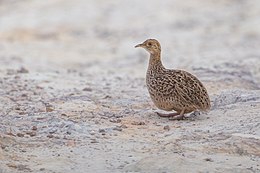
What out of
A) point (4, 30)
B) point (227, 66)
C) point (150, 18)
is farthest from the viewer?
point (150, 18)

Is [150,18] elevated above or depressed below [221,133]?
above

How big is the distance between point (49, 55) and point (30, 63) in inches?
103

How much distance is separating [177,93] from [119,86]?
404 centimetres

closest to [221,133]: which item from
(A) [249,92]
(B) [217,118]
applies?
(B) [217,118]

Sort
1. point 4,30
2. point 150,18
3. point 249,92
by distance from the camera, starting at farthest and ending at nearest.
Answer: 1. point 150,18
2. point 4,30
3. point 249,92

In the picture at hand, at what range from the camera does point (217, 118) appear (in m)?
9.21

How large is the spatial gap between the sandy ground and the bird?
6.5 inches

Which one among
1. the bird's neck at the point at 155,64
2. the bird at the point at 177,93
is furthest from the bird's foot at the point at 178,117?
the bird's neck at the point at 155,64

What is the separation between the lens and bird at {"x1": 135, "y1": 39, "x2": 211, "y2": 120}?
9227 millimetres

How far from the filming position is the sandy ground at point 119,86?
7547 millimetres

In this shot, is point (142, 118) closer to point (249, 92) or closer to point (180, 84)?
point (180, 84)

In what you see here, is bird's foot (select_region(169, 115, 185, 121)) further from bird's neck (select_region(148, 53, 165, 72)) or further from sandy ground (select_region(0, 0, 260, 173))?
bird's neck (select_region(148, 53, 165, 72))

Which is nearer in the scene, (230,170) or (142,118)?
(230,170)

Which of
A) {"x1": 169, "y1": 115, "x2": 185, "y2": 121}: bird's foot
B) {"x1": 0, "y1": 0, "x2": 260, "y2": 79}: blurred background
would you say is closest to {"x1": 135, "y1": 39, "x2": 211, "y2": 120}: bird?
{"x1": 169, "y1": 115, "x2": 185, "y2": 121}: bird's foot
